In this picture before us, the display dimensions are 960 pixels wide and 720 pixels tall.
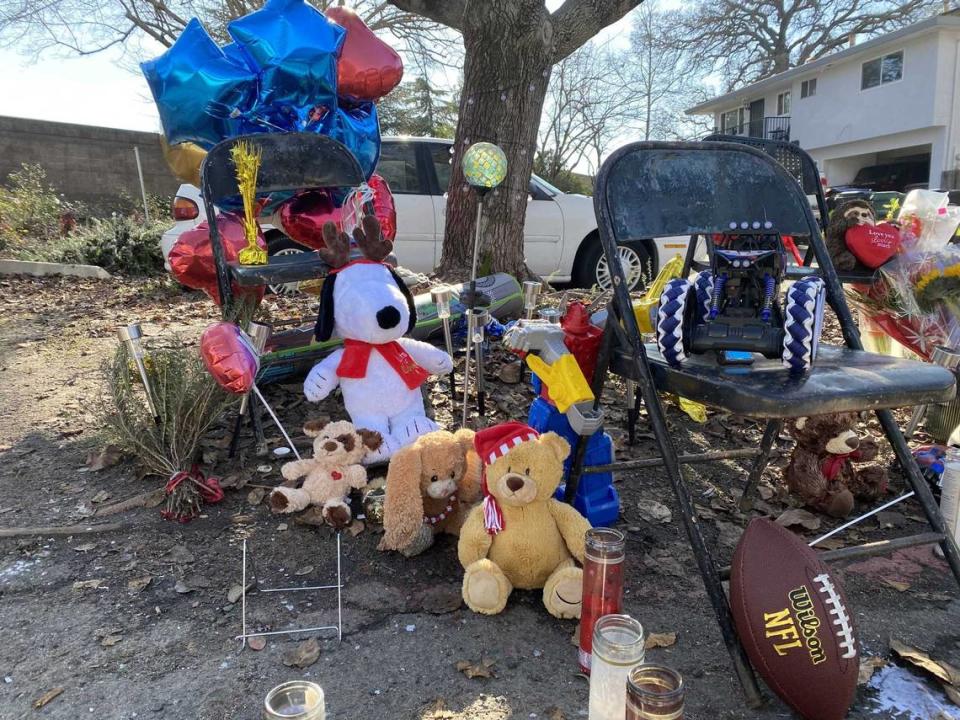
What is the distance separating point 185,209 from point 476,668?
5.45 metres

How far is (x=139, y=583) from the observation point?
2391mm

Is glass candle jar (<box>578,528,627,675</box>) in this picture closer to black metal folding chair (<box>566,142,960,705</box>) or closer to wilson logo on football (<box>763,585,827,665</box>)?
black metal folding chair (<box>566,142,960,705</box>)

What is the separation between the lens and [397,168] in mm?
6930

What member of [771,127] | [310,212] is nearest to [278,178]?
[310,212]

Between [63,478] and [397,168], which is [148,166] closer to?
[397,168]

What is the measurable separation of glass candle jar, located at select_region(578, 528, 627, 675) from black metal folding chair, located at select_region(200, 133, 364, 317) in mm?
1888

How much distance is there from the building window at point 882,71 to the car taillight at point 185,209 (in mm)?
23336

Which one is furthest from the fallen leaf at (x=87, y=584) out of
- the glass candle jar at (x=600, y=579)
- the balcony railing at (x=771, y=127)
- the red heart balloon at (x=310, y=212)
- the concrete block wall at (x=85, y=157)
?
the balcony railing at (x=771, y=127)

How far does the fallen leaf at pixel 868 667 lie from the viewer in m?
1.91

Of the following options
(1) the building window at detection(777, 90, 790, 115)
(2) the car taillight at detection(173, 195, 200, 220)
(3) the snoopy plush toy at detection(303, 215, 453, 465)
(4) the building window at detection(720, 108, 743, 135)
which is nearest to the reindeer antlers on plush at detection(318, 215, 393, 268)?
(3) the snoopy plush toy at detection(303, 215, 453, 465)

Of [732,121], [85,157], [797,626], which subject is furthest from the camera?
[732,121]

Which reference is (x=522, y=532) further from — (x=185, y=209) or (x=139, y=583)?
(x=185, y=209)

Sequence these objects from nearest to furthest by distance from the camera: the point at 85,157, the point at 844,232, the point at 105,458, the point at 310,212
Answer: the point at 105,458 → the point at 844,232 → the point at 310,212 → the point at 85,157

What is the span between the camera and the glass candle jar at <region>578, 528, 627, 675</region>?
5.90 ft
